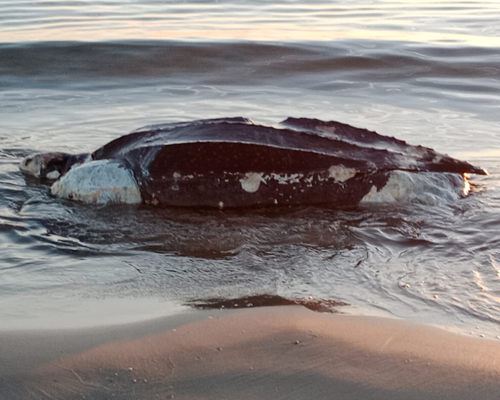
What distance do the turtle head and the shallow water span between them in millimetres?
103

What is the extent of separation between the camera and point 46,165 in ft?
14.0

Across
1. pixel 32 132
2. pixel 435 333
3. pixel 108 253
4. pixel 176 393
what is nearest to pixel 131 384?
pixel 176 393

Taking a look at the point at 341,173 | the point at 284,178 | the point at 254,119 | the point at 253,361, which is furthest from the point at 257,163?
the point at 254,119

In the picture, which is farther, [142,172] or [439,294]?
[142,172]

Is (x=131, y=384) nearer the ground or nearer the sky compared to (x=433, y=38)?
nearer the ground

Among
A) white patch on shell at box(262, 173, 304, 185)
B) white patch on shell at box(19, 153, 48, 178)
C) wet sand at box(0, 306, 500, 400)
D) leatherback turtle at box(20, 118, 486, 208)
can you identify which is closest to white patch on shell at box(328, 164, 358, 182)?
leatherback turtle at box(20, 118, 486, 208)

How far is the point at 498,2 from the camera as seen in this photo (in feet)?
52.5

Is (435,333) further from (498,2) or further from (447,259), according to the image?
(498,2)

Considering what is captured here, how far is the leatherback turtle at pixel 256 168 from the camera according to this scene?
3648 millimetres

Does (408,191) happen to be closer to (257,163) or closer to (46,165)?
(257,163)

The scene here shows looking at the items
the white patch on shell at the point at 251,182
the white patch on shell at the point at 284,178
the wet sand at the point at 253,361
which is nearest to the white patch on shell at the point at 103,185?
the white patch on shell at the point at 251,182

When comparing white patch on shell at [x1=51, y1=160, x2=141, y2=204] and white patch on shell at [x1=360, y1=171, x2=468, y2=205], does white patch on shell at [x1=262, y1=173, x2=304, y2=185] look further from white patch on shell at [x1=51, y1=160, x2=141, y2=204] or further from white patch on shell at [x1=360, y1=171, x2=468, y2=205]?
white patch on shell at [x1=51, y1=160, x2=141, y2=204]

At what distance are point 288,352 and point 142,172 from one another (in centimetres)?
188

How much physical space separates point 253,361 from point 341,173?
1.83 metres
